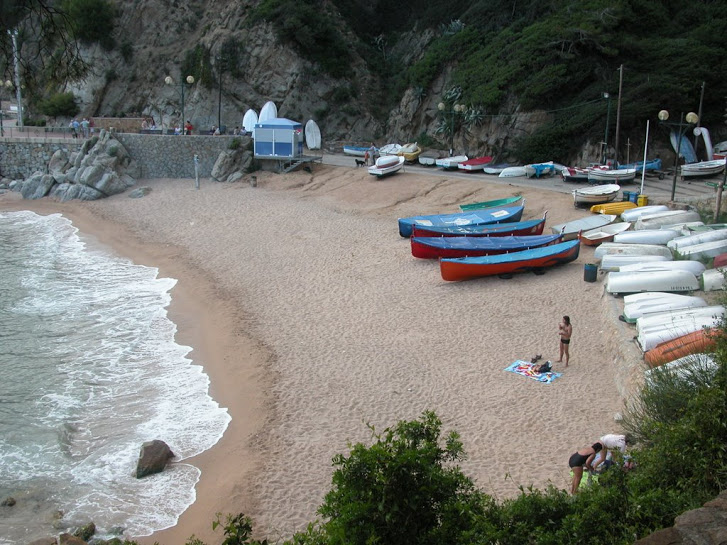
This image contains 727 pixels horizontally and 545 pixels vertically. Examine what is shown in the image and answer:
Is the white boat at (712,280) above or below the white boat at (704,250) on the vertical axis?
below

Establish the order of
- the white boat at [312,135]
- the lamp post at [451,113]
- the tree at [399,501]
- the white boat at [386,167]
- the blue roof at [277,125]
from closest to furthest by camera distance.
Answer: the tree at [399,501], the white boat at [386,167], the blue roof at [277,125], the lamp post at [451,113], the white boat at [312,135]

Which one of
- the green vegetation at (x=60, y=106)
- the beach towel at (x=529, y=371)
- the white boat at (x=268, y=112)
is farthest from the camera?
the green vegetation at (x=60, y=106)

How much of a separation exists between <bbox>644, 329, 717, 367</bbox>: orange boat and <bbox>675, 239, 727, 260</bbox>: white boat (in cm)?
577

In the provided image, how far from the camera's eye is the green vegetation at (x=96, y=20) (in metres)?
40.4

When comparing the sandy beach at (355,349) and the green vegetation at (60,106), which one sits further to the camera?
the green vegetation at (60,106)

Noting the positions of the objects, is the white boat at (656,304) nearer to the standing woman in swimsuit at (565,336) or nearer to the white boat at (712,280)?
the white boat at (712,280)

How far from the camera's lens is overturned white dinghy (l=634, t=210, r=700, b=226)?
1906 cm

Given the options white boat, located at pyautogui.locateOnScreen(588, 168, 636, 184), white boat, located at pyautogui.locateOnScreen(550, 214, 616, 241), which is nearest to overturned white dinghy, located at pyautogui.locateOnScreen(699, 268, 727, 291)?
white boat, located at pyautogui.locateOnScreen(550, 214, 616, 241)

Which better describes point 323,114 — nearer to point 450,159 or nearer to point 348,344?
point 450,159

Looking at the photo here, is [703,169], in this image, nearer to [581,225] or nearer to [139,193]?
[581,225]

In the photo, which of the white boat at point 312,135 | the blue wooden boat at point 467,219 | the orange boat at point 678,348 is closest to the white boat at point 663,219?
the blue wooden boat at point 467,219

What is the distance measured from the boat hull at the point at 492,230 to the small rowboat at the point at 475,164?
9054 millimetres

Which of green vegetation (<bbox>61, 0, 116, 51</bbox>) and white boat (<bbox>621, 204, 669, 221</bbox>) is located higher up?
green vegetation (<bbox>61, 0, 116, 51</bbox>)

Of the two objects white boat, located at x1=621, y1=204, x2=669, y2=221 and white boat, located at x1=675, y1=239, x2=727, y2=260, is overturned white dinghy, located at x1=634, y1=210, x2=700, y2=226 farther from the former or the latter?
white boat, located at x1=675, y1=239, x2=727, y2=260
